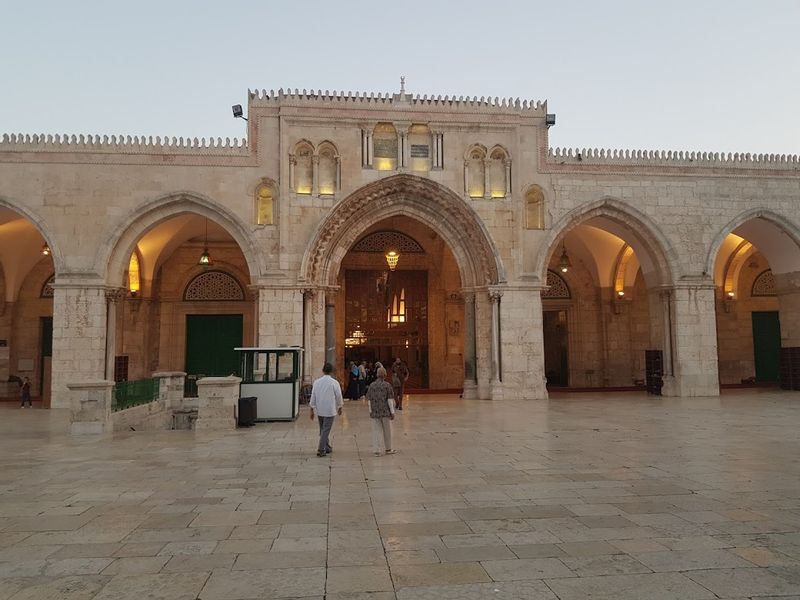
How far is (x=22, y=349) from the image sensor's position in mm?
19781

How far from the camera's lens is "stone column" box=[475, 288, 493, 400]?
16641mm

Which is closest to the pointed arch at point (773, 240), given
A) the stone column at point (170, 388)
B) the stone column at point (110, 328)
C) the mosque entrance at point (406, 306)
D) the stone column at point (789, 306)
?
the stone column at point (789, 306)

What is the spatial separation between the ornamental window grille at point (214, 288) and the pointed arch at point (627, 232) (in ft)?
33.6

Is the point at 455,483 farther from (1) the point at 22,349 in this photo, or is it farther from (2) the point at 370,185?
(1) the point at 22,349

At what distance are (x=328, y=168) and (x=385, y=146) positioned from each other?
5.54 feet

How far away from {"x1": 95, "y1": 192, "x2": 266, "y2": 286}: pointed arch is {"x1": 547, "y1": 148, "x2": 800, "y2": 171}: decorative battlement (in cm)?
860

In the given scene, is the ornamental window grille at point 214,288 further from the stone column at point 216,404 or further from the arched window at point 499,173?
the stone column at point 216,404

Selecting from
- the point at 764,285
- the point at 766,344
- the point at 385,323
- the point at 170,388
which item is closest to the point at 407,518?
the point at 170,388

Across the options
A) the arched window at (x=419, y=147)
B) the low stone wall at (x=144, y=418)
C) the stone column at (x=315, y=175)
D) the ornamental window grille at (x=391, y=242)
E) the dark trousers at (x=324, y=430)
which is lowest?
the low stone wall at (x=144, y=418)

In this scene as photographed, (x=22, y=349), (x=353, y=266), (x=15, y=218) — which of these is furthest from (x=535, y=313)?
(x=22, y=349)

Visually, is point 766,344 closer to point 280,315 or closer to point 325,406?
point 280,315

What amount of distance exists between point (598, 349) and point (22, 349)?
63.5 ft

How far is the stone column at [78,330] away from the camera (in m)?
14.9

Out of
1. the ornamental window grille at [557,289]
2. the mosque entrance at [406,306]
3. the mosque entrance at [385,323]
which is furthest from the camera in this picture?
the ornamental window grille at [557,289]
